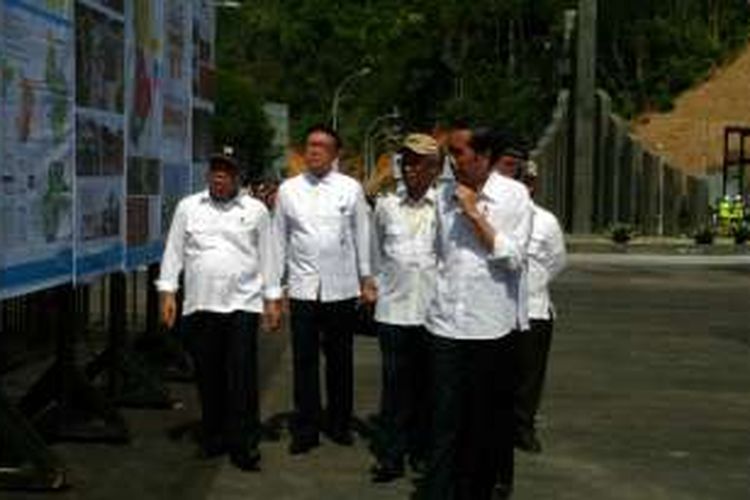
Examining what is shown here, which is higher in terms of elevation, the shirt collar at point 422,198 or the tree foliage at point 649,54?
the tree foliage at point 649,54

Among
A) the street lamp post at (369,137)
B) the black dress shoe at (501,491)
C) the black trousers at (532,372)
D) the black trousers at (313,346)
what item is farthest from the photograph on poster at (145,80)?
the street lamp post at (369,137)

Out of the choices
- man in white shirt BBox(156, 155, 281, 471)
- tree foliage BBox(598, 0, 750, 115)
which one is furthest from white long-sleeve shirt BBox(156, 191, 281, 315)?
tree foliage BBox(598, 0, 750, 115)

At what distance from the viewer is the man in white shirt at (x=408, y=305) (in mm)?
10195

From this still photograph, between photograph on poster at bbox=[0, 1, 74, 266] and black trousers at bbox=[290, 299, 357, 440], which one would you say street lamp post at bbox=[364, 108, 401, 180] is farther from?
photograph on poster at bbox=[0, 1, 74, 266]

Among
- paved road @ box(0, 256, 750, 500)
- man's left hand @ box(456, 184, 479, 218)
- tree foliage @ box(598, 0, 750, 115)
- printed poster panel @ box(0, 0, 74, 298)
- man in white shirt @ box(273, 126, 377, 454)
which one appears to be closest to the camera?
man's left hand @ box(456, 184, 479, 218)

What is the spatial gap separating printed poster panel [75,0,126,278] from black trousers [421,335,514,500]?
2.58 m

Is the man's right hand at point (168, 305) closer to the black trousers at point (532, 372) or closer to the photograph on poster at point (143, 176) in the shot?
the photograph on poster at point (143, 176)

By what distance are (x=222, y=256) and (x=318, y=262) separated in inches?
24.9

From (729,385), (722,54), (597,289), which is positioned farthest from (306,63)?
(729,385)

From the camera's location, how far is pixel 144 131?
38.8 feet

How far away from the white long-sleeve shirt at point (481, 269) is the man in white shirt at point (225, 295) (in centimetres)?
238

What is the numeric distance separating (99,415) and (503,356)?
3577 mm

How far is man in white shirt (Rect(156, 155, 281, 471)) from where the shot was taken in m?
10.5

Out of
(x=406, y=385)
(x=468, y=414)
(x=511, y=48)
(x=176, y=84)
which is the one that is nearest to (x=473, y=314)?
(x=468, y=414)
